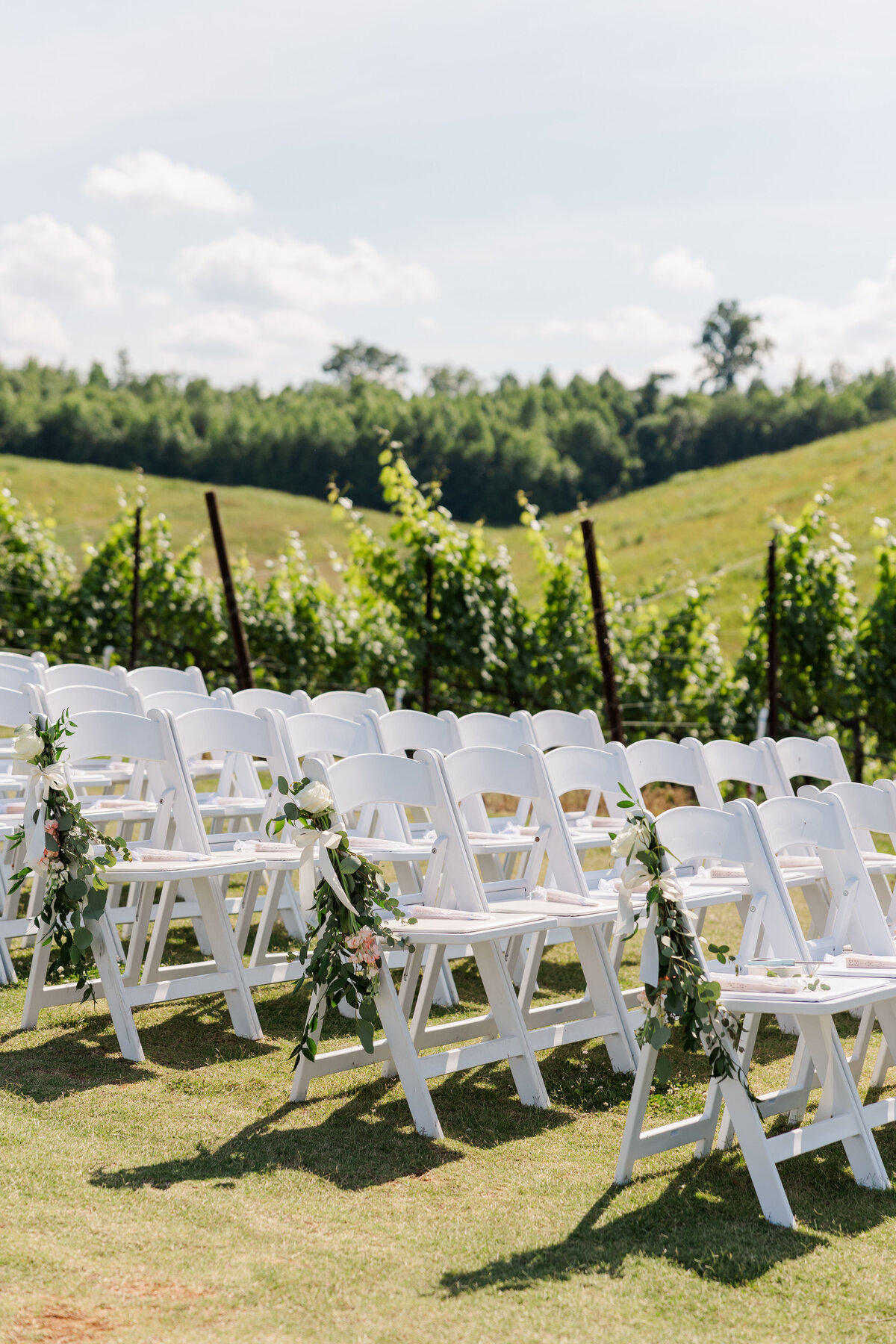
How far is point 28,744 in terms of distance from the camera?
3.41 m

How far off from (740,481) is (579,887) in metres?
37.1

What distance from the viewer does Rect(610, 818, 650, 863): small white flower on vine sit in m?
2.74

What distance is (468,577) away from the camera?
862 cm

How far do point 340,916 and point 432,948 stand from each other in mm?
477

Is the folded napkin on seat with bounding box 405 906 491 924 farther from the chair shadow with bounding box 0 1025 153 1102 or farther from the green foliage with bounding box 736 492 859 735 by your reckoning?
the green foliage with bounding box 736 492 859 735

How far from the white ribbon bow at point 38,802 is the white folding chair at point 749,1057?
1704 millimetres

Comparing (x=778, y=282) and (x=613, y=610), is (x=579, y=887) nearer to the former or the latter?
(x=613, y=610)

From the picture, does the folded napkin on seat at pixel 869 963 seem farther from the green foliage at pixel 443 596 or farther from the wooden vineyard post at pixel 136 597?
the wooden vineyard post at pixel 136 597

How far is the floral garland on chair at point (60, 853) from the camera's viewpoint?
11.1ft

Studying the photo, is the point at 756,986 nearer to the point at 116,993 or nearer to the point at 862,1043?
the point at 862,1043

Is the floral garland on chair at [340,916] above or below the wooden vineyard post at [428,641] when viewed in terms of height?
below

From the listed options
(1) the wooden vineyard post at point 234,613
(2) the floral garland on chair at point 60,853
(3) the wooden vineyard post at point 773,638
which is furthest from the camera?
(1) the wooden vineyard post at point 234,613

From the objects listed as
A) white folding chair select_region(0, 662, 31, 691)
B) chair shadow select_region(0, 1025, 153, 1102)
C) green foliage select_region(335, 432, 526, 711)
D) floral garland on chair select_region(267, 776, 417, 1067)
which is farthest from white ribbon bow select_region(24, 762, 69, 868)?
green foliage select_region(335, 432, 526, 711)

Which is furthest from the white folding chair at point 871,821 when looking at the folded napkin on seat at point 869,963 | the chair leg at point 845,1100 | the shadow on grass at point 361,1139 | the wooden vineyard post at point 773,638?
the wooden vineyard post at point 773,638
